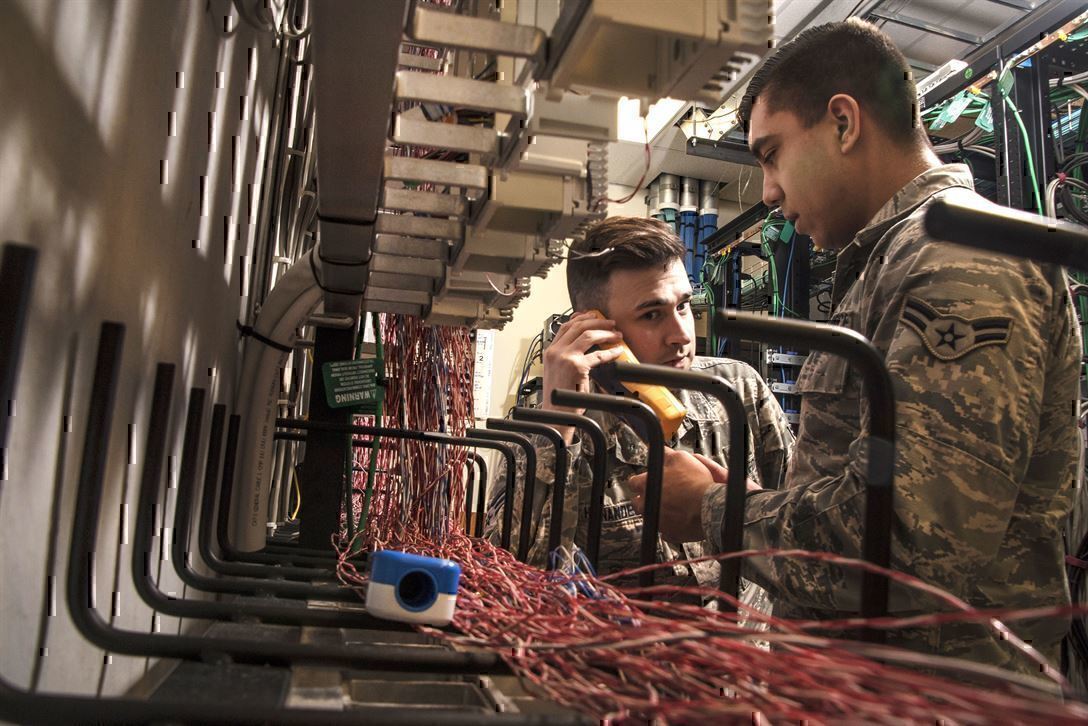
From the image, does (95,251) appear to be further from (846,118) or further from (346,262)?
(846,118)

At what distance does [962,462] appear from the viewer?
0.85 meters

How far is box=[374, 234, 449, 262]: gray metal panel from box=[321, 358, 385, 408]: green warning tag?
1.49ft

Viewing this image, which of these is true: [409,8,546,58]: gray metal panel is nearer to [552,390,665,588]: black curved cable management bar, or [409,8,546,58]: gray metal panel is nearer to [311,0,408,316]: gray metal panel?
[311,0,408,316]: gray metal panel

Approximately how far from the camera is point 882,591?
1.86 feet

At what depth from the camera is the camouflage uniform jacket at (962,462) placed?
854 millimetres

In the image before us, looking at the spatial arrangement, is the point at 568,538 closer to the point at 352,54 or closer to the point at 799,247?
the point at 352,54

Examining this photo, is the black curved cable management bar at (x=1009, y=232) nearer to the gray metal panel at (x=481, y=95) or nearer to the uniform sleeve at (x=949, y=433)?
the gray metal panel at (x=481, y=95)

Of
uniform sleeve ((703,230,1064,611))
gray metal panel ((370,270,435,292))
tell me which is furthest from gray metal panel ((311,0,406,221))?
uniform sleeve ((703,230,1064,611))

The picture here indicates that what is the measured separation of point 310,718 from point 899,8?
4.21 metres

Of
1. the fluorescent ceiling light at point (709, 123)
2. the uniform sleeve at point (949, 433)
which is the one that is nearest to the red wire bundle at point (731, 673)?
the uniform sleeve at point (949, 433)

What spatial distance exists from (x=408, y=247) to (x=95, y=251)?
0.49m

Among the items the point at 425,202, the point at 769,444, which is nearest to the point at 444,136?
the point at 425,202

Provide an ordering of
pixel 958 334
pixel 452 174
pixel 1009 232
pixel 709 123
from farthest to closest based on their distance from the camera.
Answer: pixel 709 123 → pixel 958 334 → pixel 452 174 → pixel 1009 232

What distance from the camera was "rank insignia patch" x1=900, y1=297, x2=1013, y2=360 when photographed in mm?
875
